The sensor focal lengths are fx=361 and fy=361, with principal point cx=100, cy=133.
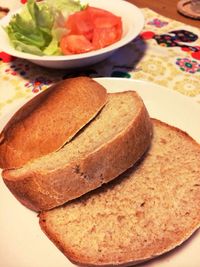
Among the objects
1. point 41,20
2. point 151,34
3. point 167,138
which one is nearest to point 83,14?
point 41,20

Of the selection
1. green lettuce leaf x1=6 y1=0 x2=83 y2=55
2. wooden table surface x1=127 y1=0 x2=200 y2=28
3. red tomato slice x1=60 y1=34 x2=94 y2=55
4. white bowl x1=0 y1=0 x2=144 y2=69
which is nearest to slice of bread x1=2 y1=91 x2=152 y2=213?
white bowl x1=0 y1=0 x2=144 y2=69

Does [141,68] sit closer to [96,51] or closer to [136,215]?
[96,51]

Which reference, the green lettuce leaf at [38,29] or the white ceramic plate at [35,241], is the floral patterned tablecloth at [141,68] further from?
the white ceramic plate at [35,241]

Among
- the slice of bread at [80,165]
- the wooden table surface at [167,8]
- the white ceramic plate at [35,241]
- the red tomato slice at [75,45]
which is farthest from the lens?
the wooden table surface at [167,8]

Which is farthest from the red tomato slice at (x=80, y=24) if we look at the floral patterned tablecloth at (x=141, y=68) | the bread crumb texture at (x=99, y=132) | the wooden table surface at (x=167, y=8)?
the wooden table surface at (x=167, y=8)


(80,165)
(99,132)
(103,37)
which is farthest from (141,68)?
(80,165)
